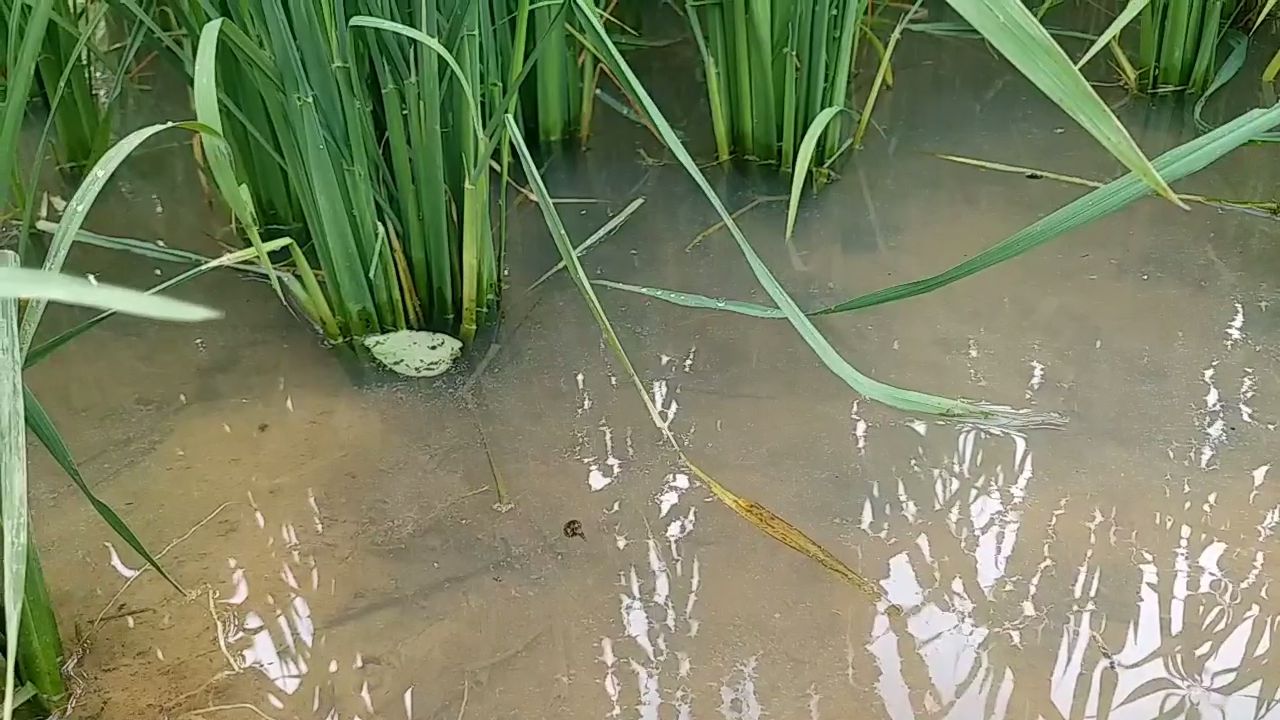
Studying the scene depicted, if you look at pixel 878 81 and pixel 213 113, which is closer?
pixel 213 113

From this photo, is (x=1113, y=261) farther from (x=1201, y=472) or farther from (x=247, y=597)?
(x=247, y=597)

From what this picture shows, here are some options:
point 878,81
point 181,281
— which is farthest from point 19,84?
point 878,81

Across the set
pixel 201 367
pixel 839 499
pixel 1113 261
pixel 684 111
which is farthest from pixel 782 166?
pixel 201 367

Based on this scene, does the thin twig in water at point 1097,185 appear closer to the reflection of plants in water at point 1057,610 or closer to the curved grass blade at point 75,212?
the reflection of plants in water at point 1057,610

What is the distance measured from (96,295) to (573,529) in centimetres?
44

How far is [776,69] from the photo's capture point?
94cm

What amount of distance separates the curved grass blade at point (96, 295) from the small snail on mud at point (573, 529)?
40cm

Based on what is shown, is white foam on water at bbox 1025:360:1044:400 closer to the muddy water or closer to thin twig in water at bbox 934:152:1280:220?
the muddy water

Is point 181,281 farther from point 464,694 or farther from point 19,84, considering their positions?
point 464,694

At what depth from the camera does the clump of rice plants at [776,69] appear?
0.90 m

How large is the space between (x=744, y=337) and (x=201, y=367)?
15.2 inches

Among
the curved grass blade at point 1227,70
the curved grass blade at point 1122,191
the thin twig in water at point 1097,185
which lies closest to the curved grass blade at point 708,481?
the curved grass blade at point 1122,191

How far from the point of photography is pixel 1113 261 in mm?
849

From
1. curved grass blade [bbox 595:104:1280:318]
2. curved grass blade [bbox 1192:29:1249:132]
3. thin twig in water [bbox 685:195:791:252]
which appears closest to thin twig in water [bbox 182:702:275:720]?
curved grass blade [bbox 595:104:1280:318]
